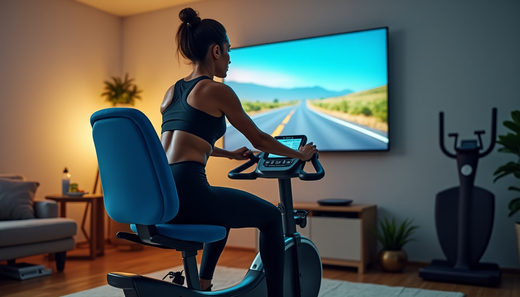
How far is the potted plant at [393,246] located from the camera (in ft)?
12.3

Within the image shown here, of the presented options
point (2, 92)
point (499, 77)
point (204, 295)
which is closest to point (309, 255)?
point (204, 295)

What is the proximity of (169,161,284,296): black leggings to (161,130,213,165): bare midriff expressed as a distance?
0.02 meters

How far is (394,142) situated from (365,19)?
3.56 ft

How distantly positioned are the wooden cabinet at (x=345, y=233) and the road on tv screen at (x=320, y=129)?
1.76 feet

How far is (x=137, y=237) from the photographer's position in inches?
65.6

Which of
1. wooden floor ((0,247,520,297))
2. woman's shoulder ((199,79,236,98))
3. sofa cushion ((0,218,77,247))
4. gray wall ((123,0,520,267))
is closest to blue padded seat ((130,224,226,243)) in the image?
woman's shoulder ((199,79,236,98))

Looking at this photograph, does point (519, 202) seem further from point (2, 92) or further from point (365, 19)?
point (2, 92)

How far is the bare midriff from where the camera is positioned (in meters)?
1.70

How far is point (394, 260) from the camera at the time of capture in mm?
3729

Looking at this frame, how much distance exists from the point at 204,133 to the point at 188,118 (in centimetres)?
7

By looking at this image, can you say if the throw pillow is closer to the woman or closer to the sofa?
the sofa

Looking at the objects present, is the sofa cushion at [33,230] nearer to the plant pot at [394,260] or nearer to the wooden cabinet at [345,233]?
the wooden cabinet at [345,233]

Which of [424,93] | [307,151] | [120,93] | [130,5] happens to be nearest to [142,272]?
[120,93]

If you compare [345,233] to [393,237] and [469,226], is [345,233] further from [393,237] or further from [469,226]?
[469,226]
